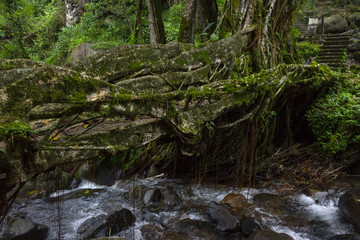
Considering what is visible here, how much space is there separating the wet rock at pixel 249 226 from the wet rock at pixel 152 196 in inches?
66.8

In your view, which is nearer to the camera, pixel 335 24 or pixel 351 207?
pixel 351 207

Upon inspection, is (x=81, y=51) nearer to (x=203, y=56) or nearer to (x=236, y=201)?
(x=203, y=56)

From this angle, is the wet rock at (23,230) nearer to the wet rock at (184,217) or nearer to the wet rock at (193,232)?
the wet rock at (193,232)

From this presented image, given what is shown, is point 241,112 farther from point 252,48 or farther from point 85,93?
point 85,93

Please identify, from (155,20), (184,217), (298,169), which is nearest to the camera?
(184,217)

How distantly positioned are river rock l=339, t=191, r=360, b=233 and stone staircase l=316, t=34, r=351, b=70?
690 centimetres

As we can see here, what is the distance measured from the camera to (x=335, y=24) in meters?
13.7

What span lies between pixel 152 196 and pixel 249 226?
1922 millimetres

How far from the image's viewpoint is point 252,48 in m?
5.50

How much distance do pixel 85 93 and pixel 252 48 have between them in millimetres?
4116

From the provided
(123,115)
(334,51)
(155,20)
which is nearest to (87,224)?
(123,115)

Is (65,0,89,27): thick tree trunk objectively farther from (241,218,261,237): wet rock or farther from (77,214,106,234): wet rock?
(241,218,261,237): wet rock

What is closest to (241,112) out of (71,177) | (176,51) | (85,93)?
(176,51)

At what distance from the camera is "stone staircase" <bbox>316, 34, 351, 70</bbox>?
10.4 metres
